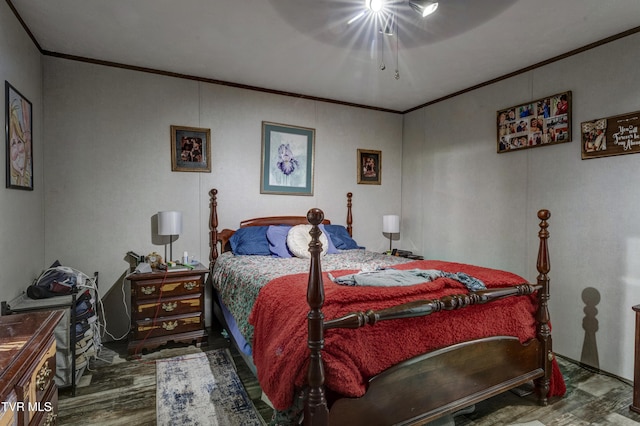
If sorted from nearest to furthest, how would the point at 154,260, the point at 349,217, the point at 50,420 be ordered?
the point at 50,420 < the point at 154,260 < the point at 349,217

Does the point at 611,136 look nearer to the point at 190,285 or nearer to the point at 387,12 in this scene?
the point at 387,12

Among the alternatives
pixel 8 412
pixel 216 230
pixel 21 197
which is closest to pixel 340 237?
pixel 216 230

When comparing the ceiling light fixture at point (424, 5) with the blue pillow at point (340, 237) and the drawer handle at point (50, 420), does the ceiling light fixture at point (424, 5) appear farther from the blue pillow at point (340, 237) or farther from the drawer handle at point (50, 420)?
the drawer handle at point (50, 420)

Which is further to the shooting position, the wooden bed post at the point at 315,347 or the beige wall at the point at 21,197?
the beige wall at the point at 21,197

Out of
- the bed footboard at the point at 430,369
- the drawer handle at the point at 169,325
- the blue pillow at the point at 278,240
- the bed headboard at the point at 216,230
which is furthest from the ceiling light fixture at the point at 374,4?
the drawer handle at the point at 169,325

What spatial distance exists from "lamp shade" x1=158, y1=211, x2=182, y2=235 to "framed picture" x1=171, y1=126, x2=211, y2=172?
Result: 1.72ft

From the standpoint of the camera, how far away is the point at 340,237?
13.1ft

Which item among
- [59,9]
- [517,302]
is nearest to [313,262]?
[517,302]

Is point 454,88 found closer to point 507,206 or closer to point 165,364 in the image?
point 507,206

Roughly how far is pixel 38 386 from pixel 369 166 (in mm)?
3966

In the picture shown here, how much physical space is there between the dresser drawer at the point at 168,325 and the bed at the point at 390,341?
0.81 metres

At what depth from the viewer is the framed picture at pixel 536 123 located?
3.00 metres

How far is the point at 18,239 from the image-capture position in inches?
95.0

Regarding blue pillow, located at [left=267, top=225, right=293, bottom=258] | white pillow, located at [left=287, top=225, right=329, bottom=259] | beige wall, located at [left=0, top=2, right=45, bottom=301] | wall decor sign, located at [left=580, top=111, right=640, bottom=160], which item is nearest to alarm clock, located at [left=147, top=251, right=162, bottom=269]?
beige wall, located at [left=0, top=2, right=45, bottom=301]
